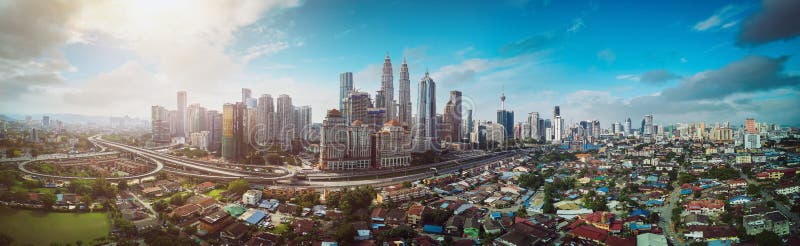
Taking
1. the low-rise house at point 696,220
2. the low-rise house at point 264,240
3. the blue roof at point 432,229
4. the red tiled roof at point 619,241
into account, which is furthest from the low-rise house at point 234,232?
the low-rise house at point 696,220

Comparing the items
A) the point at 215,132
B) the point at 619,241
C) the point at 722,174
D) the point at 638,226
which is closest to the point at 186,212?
the point at 619,241

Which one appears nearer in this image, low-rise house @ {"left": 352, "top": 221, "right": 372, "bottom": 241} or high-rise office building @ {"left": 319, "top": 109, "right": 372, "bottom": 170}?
low-rise house @ {"left": 352, "top": 221, "right": 372, "bottom": 241}

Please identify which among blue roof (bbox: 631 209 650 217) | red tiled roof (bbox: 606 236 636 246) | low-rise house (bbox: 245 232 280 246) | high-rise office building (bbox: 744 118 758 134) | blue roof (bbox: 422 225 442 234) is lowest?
blue roof (bbox: 422 225 442 234)

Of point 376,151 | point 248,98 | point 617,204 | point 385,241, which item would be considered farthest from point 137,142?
point 617,204

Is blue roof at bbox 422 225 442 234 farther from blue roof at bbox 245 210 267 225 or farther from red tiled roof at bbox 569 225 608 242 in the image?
blue roof at bbox 245 210 267 225

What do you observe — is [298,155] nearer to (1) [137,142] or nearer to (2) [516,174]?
(1) [137,142]

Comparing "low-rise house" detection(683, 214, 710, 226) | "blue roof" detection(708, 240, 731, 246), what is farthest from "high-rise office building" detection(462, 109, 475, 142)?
"blue roof" detection(708, 240, 731, 246)
